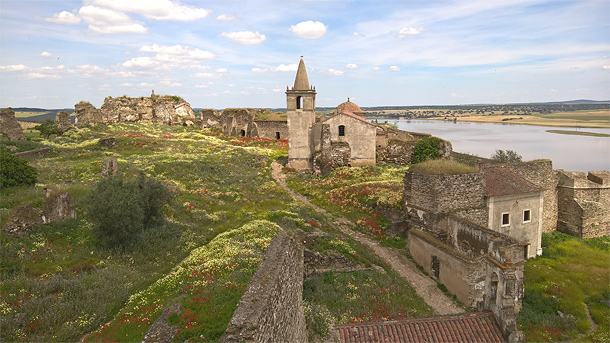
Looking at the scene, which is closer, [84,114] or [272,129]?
[84,114]

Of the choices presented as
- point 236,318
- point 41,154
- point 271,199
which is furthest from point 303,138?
point 236,318

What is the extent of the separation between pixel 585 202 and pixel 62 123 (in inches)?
1930

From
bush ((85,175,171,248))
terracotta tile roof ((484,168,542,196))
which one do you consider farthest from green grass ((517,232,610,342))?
bush ((85,175,171,248))

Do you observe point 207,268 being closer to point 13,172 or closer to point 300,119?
point 13,172

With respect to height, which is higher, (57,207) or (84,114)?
(84,114)

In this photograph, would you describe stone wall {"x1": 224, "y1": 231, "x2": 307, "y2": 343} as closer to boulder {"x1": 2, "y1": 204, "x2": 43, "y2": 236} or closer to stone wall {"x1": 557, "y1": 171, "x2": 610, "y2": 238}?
boulder {"x1": 2, "y1": 204, "x2": 43, "y2": 236}

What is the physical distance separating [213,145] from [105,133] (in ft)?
39.0

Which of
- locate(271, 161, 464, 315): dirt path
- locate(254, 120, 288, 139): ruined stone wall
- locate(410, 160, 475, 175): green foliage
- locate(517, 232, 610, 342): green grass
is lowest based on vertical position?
locate(517, 232, 610, 342): green grass

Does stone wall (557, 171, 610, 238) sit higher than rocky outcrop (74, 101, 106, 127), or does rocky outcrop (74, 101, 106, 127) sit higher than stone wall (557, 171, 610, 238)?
rocky outcrop (74, 101, 106, 127)

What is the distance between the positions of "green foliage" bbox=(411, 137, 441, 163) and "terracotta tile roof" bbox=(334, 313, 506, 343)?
87.9 ft

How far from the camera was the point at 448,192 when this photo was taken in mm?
16812

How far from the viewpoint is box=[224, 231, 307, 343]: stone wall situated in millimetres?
4922

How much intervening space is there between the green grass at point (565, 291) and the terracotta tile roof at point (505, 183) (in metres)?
4.09

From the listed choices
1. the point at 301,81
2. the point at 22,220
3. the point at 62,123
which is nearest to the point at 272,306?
the point at 22,220
